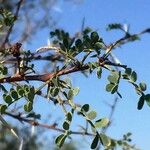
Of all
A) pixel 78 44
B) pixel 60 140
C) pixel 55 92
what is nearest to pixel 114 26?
pixel 78 44

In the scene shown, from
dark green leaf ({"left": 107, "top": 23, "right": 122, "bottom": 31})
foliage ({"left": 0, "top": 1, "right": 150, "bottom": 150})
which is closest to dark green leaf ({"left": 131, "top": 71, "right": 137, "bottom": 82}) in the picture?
foliage ({"left": 0, "top": 1, "right": 150, "bottom": 150})

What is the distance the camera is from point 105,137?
44.8 inches

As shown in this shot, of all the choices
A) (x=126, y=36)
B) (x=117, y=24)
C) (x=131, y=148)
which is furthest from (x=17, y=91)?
(x=131, y=148)

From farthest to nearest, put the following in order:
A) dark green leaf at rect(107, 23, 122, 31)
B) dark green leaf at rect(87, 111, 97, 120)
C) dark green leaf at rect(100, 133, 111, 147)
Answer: dark green leaf at rect(107, 23, 122, 31), dark green leaf at rect(87, 111, 97, 120), dark green leaf at rect(100, 133, 111, 147)

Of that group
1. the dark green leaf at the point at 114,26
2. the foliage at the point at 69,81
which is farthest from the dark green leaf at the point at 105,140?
the dark green leaf at the point at 114,26

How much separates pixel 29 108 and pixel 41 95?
0.34 metres

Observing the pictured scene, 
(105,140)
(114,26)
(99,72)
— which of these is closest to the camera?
(105,140)

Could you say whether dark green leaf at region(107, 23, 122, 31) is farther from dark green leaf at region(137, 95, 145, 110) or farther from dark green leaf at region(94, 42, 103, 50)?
dark green leaf at region(137, 95, 145, 110)

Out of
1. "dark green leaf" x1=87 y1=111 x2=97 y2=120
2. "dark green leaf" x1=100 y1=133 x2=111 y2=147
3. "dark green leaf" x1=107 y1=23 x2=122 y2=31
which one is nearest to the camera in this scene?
"dark green leaf" x1=100 y1=133 x2=111 y2=147

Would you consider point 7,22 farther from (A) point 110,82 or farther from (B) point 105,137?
(B) point 105,137

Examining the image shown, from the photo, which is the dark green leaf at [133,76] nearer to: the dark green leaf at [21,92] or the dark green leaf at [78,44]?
the dark green leaf at [78,44]

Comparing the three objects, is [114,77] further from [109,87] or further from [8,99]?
[8,99]

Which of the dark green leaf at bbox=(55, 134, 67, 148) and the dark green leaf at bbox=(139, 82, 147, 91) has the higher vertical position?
the dark green leaf at bbox=(139, 82, 147, 91)

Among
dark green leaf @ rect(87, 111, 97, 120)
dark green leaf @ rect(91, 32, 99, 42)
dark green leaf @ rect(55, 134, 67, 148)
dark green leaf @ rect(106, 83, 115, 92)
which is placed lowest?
dark green leaf @ rect(55, 134, 67, 148)
